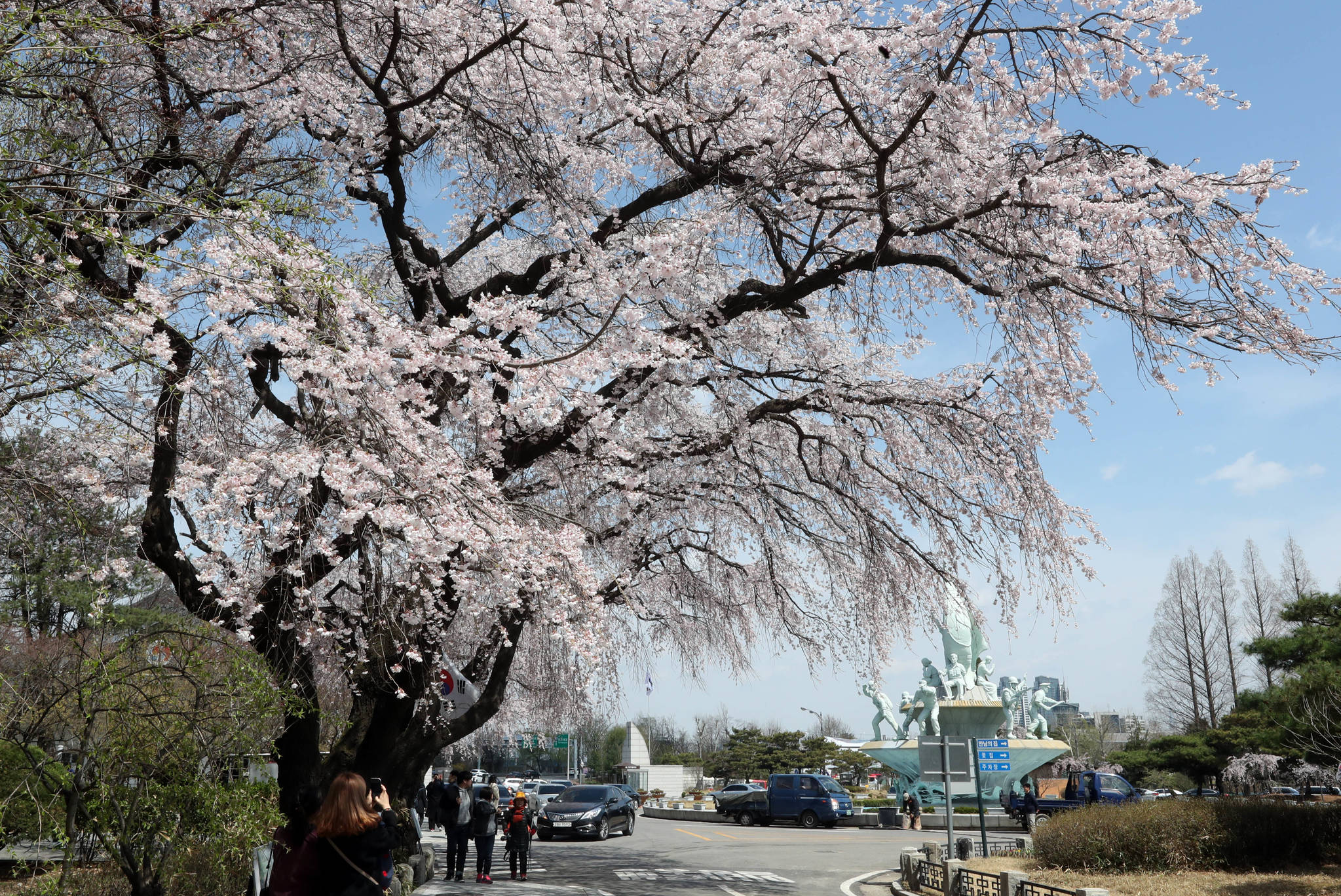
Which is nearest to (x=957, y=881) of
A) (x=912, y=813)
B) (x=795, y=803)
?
(x=912, y=813)

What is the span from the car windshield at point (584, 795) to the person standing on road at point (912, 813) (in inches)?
411

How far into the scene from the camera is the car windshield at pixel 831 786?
109ft

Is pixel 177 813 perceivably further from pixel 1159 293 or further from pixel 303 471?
pixel 1159 293

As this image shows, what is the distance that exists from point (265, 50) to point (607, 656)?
35.5 ft

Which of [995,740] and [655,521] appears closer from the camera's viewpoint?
[655,521]

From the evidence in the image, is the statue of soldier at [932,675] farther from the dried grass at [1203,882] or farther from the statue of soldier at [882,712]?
the dried grass at [1203,882]

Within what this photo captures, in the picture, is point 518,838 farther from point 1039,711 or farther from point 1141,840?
point 1039,711

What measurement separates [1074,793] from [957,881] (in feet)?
60.8

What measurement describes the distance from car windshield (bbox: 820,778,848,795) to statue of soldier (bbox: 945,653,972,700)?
557 centimetres

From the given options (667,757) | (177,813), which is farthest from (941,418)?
(667,757)

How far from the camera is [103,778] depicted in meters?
7.08

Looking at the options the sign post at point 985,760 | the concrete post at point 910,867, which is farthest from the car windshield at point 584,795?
the concrete post at point 910,867

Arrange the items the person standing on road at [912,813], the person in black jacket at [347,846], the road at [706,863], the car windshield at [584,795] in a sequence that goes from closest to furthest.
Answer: the person in black jacket at [347,846] < the road at [706,863] < the car windshield at [584,795] < the person standing on road at [912,813]

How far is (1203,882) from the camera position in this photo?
42.1 feet
